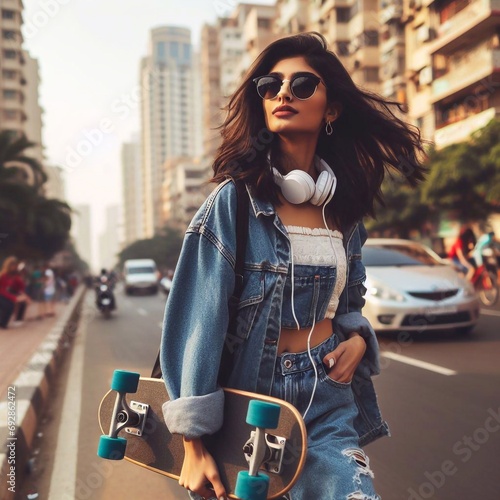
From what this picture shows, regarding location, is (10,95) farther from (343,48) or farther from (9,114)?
(343,48)

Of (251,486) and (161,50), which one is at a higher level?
(161,50)

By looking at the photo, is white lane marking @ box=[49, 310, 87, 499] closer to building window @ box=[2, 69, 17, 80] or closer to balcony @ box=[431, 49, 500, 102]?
balcony @ box=[431, 49, 500, 102]

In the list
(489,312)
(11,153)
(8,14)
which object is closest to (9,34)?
(8,14)

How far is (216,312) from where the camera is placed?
1493 millimetres

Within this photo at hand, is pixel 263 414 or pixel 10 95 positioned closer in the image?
pixel 263 414

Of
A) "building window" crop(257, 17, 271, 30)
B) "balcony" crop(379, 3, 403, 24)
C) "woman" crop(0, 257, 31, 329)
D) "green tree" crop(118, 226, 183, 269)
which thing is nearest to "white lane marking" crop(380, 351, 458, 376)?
"woman" crop(0, 257, 31, 329)

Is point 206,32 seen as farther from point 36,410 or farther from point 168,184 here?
point 36,410

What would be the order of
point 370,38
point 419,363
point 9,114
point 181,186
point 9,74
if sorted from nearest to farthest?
1. point 419,363
2. point 370,38
3. point 9,114
4. point 9,74
5. point 181,186

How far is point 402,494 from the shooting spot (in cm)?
327

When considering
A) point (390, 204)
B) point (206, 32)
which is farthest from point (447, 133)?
point (206, 32)

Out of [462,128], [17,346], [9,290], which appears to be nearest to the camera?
[17,346]

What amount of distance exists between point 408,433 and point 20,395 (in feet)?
9.91

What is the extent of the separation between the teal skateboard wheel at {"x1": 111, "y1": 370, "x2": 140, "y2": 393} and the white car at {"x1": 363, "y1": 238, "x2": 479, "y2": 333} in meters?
→ 6.46

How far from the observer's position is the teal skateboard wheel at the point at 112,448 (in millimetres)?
1554
